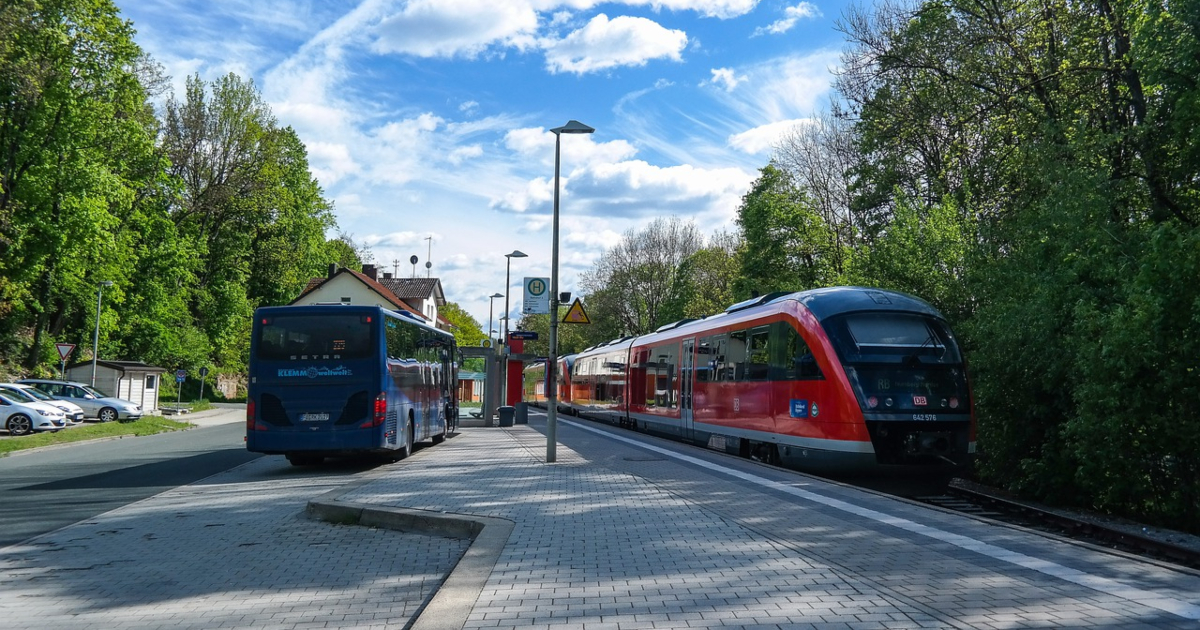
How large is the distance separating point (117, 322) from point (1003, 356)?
139 ft

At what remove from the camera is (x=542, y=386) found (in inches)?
2188

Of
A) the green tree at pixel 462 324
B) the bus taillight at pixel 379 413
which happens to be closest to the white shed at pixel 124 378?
the bus taillight at pixel 379 413

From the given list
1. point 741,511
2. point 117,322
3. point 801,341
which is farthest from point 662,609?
point 117,322

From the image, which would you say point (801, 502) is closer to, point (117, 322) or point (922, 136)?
point (922, 136)

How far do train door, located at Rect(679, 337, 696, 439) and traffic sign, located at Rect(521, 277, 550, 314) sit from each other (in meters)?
4.15

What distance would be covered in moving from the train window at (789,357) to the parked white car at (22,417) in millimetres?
23221

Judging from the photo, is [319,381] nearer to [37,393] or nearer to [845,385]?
[845,385]

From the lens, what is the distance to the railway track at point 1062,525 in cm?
991

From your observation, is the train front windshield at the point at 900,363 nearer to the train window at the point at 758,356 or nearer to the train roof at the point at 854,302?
the train roof at the point at 854,302

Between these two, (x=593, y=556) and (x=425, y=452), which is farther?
(x=425, y=452)

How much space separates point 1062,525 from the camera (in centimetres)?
1198

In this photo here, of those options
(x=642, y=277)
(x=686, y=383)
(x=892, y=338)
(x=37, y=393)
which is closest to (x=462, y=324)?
(x=642, y=277)

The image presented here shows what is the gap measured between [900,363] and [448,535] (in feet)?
26.5

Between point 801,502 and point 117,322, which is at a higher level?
point 117,322
